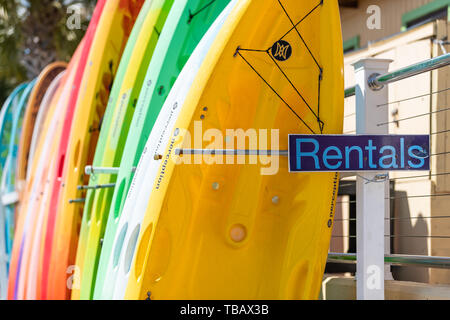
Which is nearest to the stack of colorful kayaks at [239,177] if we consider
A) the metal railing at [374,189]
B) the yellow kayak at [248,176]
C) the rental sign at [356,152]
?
the yellow kayak at [248,176]

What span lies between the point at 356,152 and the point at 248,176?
2.20 feet

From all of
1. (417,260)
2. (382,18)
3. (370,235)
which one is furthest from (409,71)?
(382,18)

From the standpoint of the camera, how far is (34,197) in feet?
18.5

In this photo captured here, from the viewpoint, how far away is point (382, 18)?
728cm

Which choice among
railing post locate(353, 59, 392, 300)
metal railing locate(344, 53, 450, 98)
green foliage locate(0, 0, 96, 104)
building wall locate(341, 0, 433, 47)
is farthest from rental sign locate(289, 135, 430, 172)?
green foliage locate(0, 0, 96, 104)

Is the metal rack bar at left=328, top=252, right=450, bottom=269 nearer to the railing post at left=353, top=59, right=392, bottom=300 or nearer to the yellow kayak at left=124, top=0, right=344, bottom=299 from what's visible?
the railing post at left=353, top=59, right=392, bottom=300

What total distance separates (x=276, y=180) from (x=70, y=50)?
10044mm

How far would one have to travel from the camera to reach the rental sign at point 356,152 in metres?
2.39

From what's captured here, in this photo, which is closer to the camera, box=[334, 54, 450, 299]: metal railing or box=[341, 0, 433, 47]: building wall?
box=[334, 54, 450, 299]: metal railing

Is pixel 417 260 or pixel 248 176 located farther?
pixel 248 176

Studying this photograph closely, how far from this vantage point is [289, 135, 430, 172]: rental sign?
7.83ft

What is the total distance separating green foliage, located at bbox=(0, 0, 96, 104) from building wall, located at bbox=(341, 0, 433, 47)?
223 inches

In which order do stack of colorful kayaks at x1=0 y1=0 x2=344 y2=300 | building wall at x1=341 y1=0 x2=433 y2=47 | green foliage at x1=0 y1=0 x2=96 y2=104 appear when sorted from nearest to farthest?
stack of colorful kayaks at x1=0 y1=0 x2=344 y2=300, building wall at x1=341 y1=0 x2=433 y2=47, green foliage at x1=0 y1=0 x2=96 y2=104

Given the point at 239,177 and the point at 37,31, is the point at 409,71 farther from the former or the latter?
the point at 37,31
